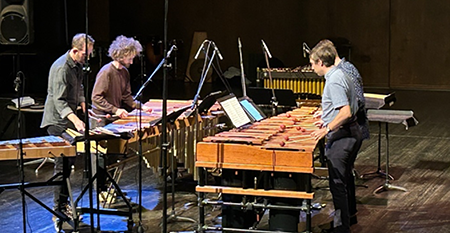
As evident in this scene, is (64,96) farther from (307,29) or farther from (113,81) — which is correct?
(307,29)

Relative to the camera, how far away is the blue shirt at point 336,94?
546cm

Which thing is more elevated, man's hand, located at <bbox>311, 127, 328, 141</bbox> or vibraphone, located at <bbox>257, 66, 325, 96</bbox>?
vibraphone, located at <bbox>257, 66, 325, 96</bbox>

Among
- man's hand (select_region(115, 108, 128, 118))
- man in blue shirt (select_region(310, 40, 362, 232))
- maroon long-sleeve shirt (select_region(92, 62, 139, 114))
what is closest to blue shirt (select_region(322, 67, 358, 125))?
man in blue shirt (select_region(310, 40, 362, 232))

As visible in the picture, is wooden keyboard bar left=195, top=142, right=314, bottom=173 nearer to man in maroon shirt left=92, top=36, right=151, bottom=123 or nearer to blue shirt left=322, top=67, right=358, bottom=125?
blue shirt left=322, top=67, right=358, bottom=125

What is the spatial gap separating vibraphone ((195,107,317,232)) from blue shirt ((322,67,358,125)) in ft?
0.88

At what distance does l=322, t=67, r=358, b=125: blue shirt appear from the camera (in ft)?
17.9

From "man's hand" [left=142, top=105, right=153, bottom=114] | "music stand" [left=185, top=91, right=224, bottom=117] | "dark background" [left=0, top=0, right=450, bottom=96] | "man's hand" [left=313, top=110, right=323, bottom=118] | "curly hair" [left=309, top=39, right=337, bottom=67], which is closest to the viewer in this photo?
"curly hair" [left=309, top=39, right=337, bottom=67]

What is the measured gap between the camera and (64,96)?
6.23 m

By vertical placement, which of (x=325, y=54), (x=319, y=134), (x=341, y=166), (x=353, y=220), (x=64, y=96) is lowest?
(x=353, y=220)

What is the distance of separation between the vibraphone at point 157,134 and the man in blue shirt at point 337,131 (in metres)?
1.46

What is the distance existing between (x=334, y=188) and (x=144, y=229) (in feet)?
5.59

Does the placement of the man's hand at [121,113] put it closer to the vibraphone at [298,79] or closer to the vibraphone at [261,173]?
the vibraphone at [261,173]

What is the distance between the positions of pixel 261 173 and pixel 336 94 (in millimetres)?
853

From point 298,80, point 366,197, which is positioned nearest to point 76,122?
point 366,197
